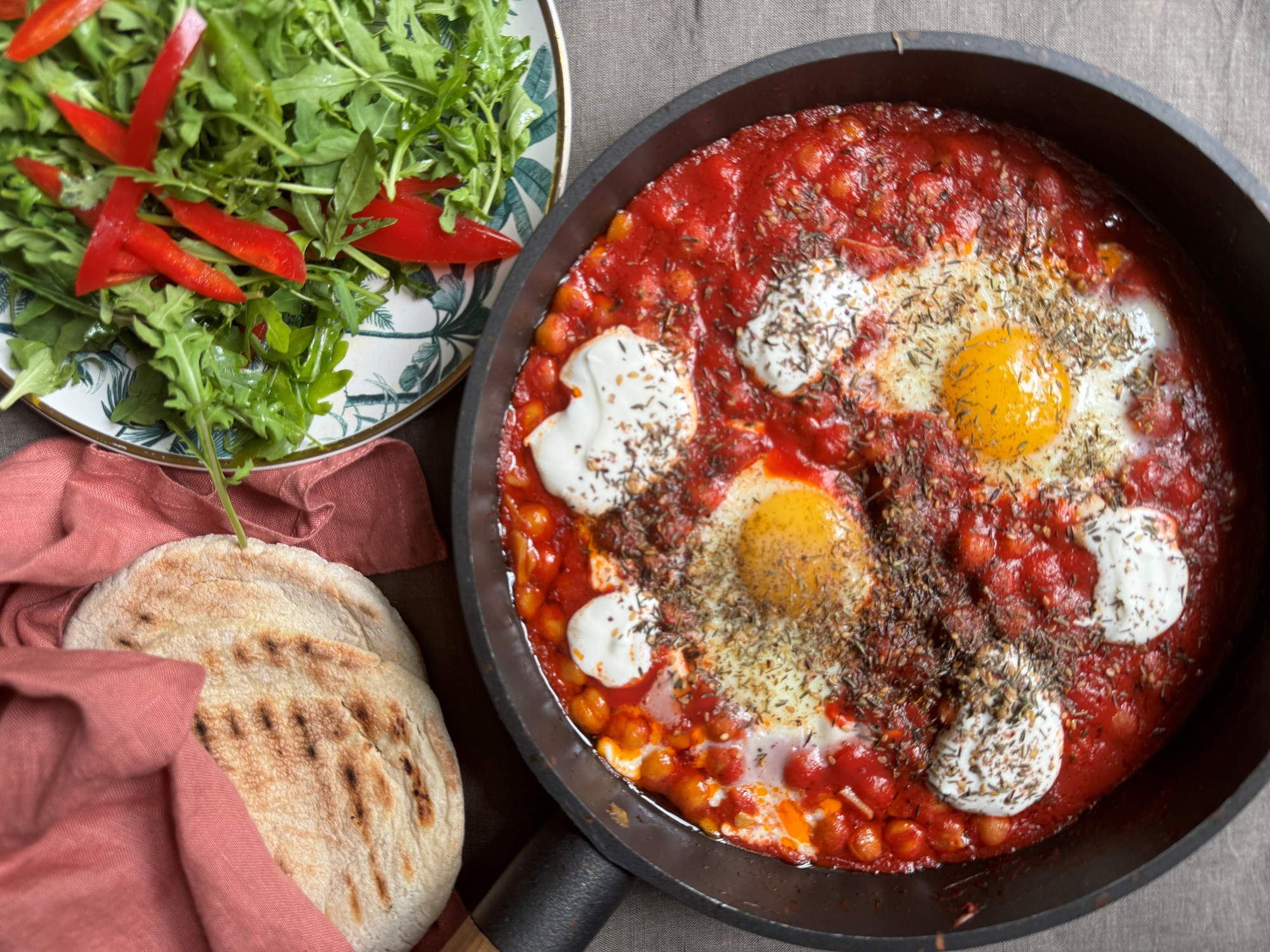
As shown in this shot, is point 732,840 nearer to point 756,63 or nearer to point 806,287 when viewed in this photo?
point 806,287

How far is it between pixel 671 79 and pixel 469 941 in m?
2.84

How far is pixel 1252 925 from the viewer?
10.2 ft

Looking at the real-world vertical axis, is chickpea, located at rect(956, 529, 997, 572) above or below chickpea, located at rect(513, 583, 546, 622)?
above

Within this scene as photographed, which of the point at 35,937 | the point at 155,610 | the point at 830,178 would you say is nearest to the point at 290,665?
the point at 155,610

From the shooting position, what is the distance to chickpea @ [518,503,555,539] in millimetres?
2715

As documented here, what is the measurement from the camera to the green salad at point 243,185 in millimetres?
2264

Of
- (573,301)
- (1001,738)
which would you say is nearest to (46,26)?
(573,301)

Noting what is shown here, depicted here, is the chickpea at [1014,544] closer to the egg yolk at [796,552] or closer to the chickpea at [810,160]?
the egg yolk at [796,552]

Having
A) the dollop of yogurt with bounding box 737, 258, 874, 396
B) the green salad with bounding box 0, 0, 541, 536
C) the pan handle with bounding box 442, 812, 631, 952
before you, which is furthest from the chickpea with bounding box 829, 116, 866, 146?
the pan handle with bounding box 442, 812, 631, 952

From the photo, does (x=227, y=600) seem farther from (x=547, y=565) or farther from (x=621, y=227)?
(x=621, y=227)

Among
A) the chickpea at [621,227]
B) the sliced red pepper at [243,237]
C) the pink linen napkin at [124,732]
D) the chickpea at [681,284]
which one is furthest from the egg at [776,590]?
the sliced red pepper at [243,237]

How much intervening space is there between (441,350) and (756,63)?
4.33 feet

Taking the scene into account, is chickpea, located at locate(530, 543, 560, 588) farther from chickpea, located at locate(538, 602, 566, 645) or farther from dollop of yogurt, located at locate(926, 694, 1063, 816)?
dollop of yogurt, located at locate(926, 694, 1063, 816)

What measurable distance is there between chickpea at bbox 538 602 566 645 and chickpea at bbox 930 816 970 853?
1.38 m
